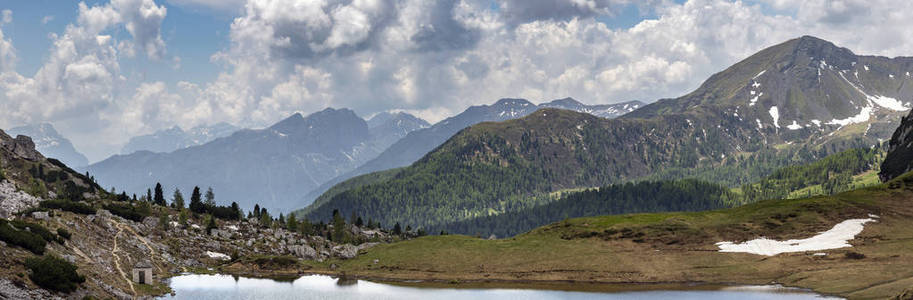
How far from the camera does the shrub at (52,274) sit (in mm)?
81125

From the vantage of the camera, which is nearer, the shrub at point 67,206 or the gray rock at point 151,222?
the shrub at point 67,206

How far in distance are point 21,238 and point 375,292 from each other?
69262mm

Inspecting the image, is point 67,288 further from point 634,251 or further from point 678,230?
point 678,230

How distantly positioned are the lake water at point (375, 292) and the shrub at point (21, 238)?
85.9 feet

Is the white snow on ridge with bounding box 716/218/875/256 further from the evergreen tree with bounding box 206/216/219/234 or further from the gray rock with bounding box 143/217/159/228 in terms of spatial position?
the gray rock with bounding box 143/217/159/228

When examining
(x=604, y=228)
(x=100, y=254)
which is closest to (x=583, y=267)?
(x=604, y=228)

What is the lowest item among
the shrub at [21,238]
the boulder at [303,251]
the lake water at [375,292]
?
the lake water at [375,292]

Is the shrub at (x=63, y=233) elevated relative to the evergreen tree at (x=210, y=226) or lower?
lower

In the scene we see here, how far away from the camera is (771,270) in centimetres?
14088

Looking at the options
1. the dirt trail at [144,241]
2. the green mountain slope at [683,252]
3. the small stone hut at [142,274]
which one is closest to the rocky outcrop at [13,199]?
the dirt trail at [144,241]

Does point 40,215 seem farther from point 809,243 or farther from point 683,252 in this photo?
point 809,243

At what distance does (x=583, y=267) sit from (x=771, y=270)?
136 ft

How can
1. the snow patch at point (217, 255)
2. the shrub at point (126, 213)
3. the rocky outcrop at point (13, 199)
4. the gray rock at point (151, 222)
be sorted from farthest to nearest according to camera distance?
the gray rock at point (151, 222), the snow patch at point (217, 255), the shrub at point (126, 213), the rocky outcrop at point (13, 199)

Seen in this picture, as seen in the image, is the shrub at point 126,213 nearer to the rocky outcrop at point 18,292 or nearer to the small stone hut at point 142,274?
the small stone hut at point 142,274
